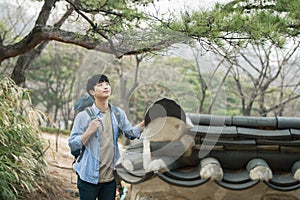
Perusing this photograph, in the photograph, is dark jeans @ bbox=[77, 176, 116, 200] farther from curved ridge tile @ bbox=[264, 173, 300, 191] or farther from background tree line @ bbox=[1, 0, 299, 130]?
curved ridge tile @ bbox=[264, 173, 300, 191]

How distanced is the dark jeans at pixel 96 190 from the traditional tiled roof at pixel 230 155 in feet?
1.19

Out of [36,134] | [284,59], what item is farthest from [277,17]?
[284,59]

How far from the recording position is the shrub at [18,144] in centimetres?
423

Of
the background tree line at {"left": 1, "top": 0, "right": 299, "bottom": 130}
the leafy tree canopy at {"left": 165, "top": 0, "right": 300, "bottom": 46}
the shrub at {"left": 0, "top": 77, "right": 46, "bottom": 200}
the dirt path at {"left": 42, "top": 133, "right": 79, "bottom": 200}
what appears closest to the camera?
the background tree line at {"left": 1, "top": 0, "right": 299, "bottom": 130}

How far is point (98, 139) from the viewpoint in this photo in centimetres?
272

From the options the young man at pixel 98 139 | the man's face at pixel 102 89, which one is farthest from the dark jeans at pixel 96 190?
the man's face at pixel 102 89

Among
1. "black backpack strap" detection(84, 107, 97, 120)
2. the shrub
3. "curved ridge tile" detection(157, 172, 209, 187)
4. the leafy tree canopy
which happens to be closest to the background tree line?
the leafy tree canopy

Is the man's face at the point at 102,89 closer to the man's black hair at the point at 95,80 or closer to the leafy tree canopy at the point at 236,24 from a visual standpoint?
the man's black hair at the point at 95,80

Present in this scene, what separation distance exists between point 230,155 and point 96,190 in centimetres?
83

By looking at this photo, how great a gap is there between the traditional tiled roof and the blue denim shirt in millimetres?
218

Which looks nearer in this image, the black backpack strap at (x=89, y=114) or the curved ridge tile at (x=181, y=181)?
the curved ridge tile at (x=181, y=181)

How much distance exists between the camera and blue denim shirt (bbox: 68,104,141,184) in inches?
107

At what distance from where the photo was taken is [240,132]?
251 centimetres

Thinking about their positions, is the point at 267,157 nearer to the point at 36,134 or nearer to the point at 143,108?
the point at 143,108
